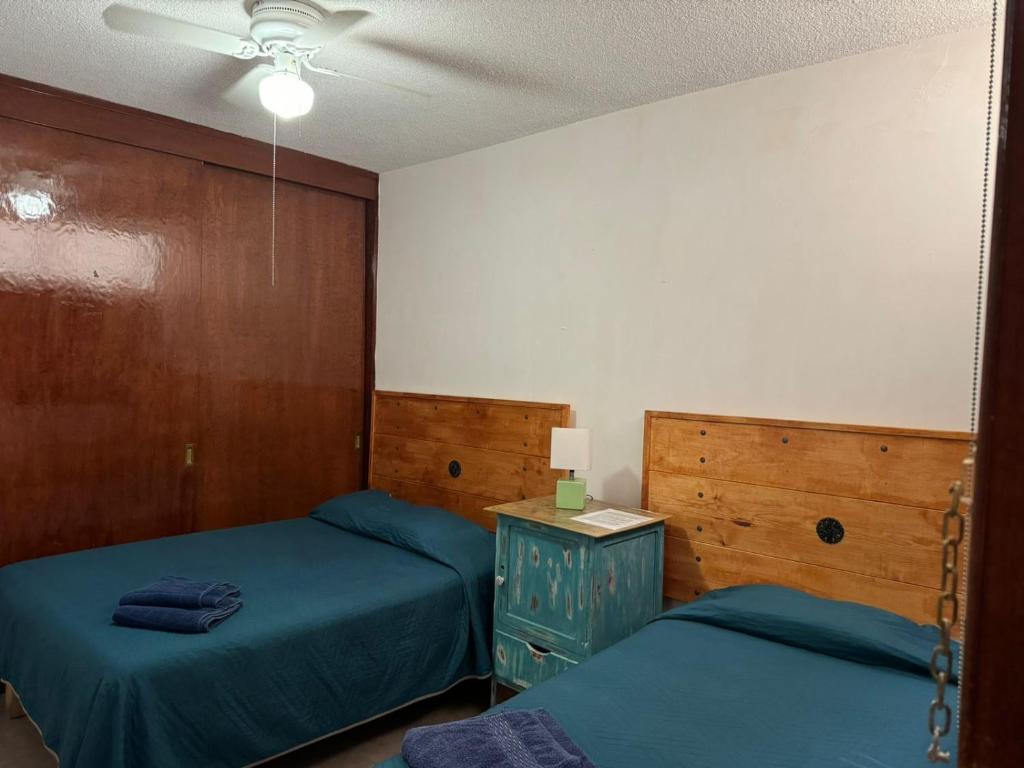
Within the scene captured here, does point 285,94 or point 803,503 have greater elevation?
point 285,94

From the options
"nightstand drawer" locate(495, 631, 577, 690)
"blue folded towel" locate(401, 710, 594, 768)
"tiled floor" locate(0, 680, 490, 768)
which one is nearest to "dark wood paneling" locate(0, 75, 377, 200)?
"tiled floor" locate(0, 680, 490, 768)

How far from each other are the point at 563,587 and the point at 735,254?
1.37 m

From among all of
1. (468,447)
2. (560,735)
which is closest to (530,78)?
(468,447)

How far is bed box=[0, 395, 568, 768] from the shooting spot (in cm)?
186

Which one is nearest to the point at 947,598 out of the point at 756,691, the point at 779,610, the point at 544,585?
the point at 756,691

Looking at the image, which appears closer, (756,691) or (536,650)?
(756,691)

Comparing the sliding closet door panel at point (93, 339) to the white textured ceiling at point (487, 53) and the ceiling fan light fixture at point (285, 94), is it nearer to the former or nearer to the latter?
the white textured ceiling at point (487, 53)

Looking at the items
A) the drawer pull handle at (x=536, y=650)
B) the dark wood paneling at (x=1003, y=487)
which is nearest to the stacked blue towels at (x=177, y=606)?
the drawer pull handle at (x=536, y=650)

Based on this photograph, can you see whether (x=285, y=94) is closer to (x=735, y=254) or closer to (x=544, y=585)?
(x=735, y=254)

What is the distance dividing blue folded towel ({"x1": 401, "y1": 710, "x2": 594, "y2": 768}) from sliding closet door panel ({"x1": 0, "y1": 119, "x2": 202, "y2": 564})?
2296mm

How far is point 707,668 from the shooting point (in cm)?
183

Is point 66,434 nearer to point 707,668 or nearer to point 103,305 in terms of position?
point 103,305

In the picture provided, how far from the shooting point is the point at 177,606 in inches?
83.0

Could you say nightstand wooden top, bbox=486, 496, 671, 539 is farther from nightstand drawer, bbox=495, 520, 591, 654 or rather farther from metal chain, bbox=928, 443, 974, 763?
metal chain, bbox=928, 443, 974, 763
